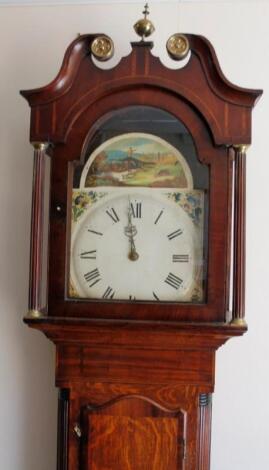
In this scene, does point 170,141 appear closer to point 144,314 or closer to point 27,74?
point 144,314

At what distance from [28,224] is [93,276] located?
0.32 meters

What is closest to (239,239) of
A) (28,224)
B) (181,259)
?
(181,259)

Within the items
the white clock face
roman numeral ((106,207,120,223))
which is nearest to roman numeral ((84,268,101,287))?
the white clock face

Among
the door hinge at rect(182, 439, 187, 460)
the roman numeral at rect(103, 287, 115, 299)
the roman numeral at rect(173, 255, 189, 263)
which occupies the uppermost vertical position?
the roman numeral at rect(173, 255, 189, 263)

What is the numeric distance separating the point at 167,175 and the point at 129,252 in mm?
165

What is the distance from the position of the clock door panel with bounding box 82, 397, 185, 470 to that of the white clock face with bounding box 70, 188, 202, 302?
21cm

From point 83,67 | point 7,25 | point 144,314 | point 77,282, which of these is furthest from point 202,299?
point 7,25

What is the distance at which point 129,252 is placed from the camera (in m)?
1.01

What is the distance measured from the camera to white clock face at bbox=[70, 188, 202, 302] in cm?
100

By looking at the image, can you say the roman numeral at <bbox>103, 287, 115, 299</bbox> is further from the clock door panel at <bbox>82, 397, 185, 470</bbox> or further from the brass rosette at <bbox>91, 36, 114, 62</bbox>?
the brass rosette at <bbox>91, 36, 114, 62</bbox>

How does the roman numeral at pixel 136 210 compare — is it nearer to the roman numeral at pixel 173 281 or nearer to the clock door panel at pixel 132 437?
the roman numeral at pixel 173 281

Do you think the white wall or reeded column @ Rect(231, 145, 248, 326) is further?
the white wall

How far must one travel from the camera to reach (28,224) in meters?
1.26

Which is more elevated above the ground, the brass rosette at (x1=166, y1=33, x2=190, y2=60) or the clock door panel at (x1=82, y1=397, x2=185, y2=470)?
the brass rosette at (x1=166, y1=33, x2=190, y2=60)
